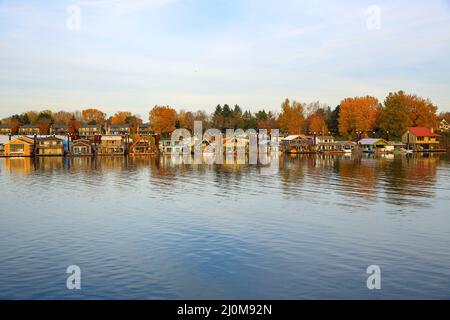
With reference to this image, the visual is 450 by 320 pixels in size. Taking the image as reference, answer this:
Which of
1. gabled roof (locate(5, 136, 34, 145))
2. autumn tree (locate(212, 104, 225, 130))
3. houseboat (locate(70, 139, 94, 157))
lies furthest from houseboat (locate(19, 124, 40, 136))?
autumn tree (locate(212, 104, 225, 130))

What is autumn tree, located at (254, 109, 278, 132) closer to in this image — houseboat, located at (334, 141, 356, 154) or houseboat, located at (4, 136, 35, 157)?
houseboat, located at (334, 141, 356, 154)

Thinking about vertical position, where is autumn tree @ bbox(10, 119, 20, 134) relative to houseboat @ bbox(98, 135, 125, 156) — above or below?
above

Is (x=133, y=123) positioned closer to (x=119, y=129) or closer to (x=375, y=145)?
(x=119, y=129)

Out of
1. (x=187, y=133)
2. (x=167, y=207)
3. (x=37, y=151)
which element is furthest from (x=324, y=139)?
(x=167, y=207)

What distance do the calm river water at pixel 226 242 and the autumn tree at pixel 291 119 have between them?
104130 millimetres

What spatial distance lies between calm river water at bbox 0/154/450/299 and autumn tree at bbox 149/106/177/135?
97.3 m

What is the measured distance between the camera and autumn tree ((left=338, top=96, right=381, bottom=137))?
136500mm

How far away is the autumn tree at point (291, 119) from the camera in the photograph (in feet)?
474

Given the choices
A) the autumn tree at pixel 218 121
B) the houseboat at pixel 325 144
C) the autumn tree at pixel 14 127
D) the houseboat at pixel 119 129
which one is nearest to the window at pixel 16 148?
the houseboat at pixel 119 129

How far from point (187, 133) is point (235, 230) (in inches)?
4281

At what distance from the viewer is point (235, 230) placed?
24.2 metres

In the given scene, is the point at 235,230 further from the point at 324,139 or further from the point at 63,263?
the point at 324,139

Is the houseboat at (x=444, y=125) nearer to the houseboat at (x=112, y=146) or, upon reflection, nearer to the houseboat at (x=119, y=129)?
the houseboat at (x=119, y=129)

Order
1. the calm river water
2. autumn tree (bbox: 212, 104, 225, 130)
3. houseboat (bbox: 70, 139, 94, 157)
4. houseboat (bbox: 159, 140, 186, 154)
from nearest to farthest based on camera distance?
the calm river water → houseboat (bbox: 70, 139, 94, 157) → houseboat (bbox: 159, 140, 186, 154) → autumn tree (bbox: 212, 104, 225, 130)
